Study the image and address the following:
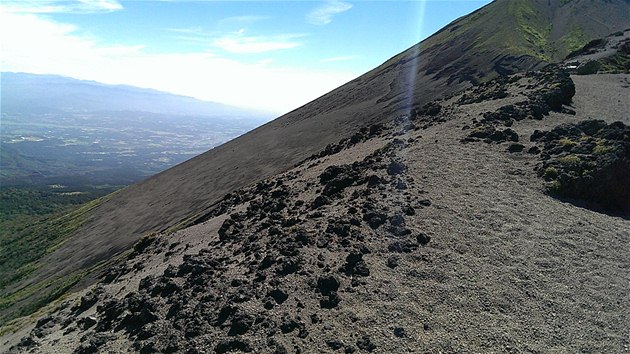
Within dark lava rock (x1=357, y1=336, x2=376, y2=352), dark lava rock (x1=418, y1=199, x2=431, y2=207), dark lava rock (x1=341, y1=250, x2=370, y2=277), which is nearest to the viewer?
dark lava rock (x1=357, y1=336, x2=376, y2=352)

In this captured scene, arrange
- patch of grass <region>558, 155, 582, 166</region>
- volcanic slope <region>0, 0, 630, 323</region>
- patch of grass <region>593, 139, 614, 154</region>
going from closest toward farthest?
1. patch of grass <region>558, 155, 582, 166</region>
2. patch of grass <region>593, 139, 614, 154</region>
3. volcanic slope <region>0, 0, 630, 323</region>

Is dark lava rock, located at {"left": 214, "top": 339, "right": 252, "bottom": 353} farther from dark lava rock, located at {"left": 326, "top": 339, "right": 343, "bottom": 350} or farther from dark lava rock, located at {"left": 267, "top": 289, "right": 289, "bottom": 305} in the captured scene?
dark lava rock, located at {"left": 326, "top": 339, "right": 343, "bottom": 350}

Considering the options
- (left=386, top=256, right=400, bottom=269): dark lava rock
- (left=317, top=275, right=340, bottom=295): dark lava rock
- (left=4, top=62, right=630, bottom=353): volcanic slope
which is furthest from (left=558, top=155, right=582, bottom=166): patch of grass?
(left=317, top=275, right=340, bottom=295): dark lava rock

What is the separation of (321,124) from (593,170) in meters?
51.6

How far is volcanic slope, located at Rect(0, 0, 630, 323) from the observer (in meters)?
45.6

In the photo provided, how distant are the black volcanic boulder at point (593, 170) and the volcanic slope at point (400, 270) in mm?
200

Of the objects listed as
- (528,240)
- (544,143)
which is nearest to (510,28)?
(544,143)

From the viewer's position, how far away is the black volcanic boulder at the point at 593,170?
2095 cm

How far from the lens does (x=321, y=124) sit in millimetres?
70625

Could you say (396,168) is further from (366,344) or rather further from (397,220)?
(366,344)

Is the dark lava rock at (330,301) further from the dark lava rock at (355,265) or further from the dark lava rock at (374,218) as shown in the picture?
the dark lava rock at (374,218)

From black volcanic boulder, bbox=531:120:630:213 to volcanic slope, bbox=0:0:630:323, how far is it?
2843 centimetres

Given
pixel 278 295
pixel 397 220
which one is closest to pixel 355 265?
pixel 278 295

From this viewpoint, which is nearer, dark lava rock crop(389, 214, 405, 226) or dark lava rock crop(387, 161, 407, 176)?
dark lava rock crop(389, 214, 405, 226)
